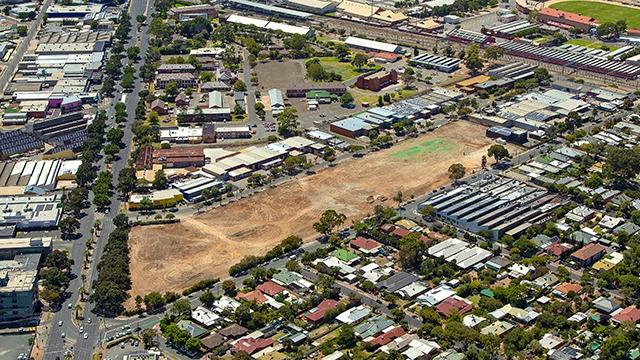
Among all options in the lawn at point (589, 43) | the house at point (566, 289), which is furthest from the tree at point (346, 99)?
the house at point (566, 289)

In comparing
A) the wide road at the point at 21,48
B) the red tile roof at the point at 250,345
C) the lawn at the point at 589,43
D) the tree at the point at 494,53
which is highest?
the red tile roof at the point at 250,345

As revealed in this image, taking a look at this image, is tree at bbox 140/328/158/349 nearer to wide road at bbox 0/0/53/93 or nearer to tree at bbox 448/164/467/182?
tree at bbox 448/164/467/182

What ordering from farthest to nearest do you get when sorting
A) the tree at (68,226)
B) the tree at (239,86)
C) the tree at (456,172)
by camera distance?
the tree at (239,86) → the tree at (456,172) → the tree at (68,226)

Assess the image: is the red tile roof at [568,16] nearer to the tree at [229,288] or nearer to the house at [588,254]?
the house at [588,254]

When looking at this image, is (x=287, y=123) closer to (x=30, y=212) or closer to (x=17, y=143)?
(x=17, y=143)

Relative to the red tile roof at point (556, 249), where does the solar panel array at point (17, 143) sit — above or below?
above

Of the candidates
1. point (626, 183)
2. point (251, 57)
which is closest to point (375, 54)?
point (251, 57)

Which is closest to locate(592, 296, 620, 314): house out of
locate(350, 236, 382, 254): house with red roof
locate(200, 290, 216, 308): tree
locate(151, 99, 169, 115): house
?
locate(350, 236, 382, 254): house with red roof

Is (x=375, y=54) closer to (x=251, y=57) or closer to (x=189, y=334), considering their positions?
(x=251, y=57)
